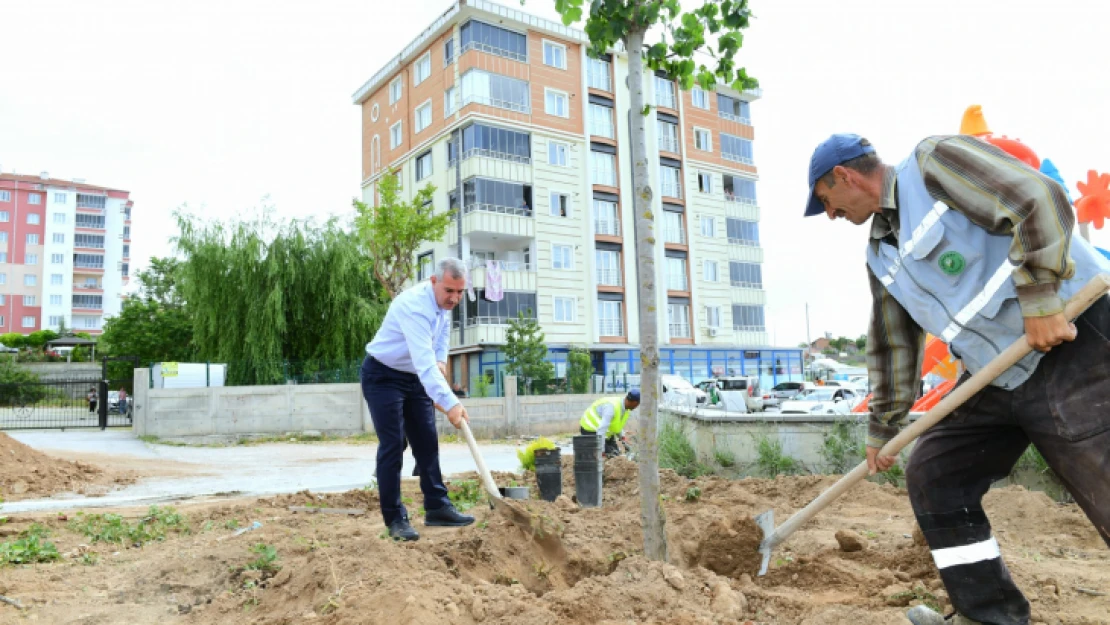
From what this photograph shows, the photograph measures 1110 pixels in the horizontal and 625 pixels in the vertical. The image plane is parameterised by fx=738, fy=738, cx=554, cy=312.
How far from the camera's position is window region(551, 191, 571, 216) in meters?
35.0

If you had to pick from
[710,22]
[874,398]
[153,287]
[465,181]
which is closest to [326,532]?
[874,398]

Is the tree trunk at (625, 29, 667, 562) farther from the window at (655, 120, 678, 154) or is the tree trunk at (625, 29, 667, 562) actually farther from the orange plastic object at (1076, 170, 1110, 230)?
the window at (655, 120, 678, 154)

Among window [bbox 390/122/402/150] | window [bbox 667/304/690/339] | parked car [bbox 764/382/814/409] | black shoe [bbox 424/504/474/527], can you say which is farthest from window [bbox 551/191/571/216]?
black shoe [bbox 424/504/474/527]

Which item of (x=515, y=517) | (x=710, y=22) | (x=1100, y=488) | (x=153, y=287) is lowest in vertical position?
(x=515, y=517)

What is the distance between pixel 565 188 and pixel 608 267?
4.44 m

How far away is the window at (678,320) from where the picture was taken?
38.5 meters

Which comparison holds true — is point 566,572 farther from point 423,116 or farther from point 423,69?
point 423,69

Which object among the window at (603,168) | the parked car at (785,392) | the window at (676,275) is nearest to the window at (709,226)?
the window at (676,275)

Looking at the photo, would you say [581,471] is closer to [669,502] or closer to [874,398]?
[669,502]

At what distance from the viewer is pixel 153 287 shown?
47.1 metres

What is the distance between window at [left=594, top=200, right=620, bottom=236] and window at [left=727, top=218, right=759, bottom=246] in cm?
790

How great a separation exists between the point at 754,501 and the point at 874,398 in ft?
8.38

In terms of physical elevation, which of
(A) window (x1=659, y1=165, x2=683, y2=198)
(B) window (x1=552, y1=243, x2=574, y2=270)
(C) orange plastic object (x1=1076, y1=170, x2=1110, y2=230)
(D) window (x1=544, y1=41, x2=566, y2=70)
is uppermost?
(D) window (x1=544, y1=41, x2=566, y2=70)

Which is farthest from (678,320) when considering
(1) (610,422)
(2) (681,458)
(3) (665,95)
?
(2) (681,458)
